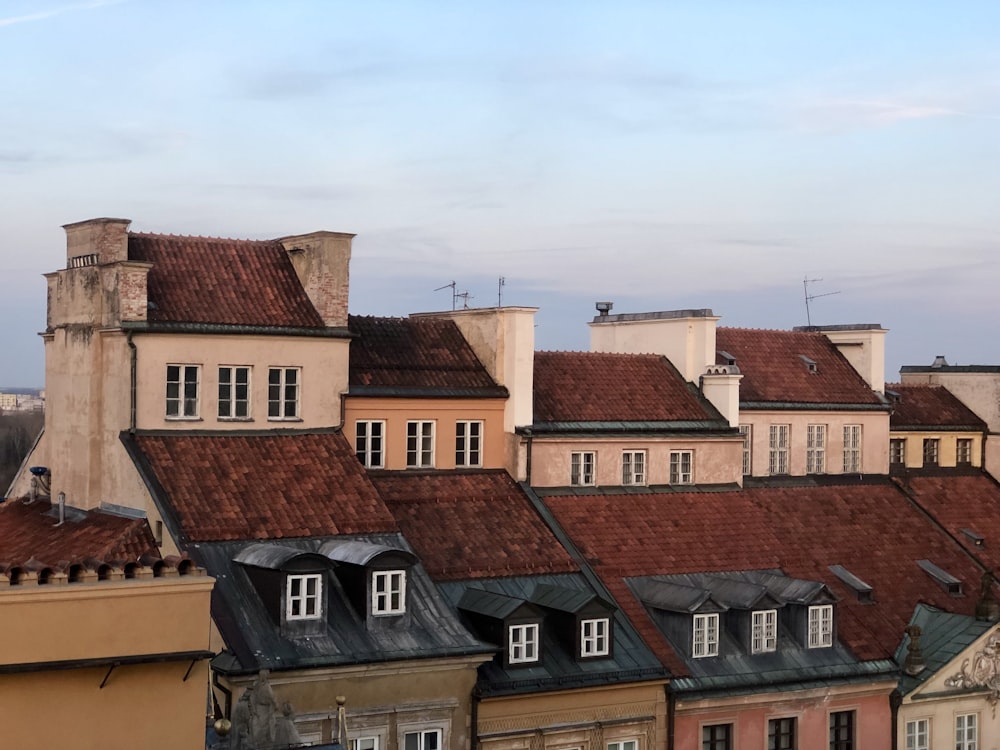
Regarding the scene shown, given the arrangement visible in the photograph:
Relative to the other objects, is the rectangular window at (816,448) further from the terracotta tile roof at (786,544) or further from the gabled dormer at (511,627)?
the gabled dormer at (511,627)

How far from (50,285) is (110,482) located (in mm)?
7679

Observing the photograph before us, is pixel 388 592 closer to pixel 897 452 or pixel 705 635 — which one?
Result: pixel 705 635

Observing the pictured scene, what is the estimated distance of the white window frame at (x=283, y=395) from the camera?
42.6 m

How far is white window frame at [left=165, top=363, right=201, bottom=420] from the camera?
40.9 m

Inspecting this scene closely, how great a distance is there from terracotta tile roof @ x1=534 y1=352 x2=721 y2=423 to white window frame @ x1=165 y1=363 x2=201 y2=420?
11846 millimetres

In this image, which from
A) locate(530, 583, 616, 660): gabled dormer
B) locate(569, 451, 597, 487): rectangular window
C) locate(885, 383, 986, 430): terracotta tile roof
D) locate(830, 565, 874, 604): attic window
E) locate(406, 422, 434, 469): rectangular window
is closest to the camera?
locate(530, 583, 616, 660): gabled dormer

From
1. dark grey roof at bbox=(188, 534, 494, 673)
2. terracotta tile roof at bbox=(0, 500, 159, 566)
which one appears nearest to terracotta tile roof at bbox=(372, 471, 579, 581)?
dark grey roof at bbox=(188, 534, 494, 673)

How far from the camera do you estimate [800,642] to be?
43.7 metres

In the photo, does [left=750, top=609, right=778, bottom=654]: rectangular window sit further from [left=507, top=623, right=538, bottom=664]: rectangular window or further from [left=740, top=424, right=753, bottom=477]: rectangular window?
[left=740, top=424, right=753, bottom=477]: rectangular window

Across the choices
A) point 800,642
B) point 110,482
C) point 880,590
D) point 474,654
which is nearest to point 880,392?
point 880,590

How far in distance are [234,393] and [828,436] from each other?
79.0ft

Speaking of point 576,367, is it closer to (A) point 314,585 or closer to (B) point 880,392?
(B) point 880,392

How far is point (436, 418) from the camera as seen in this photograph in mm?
45969

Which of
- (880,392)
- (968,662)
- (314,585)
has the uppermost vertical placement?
(880,392)
